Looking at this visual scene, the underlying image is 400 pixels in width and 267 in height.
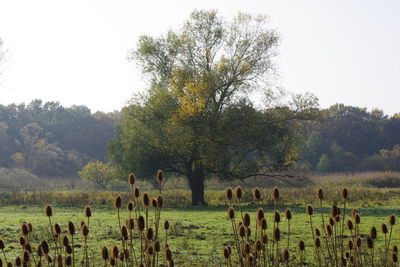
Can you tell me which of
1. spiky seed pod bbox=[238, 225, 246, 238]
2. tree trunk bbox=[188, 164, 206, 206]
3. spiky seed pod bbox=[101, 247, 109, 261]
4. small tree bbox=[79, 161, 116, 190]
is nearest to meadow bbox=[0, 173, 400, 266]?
spiky seed pod bbox=[238, 225, 246, 238]

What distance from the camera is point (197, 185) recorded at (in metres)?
30.9

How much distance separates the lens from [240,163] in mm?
30859

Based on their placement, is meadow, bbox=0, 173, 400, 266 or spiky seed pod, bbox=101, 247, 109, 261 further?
meadow, bbox=0, 173, 400, 266

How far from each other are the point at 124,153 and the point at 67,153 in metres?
53.1

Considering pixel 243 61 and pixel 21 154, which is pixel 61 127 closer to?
pixel 21 154

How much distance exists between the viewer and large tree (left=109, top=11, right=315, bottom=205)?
29.4m

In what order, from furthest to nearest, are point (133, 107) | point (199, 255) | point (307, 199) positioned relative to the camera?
point (133, 107)
point (307, 199)
point (199, 255)

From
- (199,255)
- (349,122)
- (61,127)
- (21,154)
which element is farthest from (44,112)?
(199,255)

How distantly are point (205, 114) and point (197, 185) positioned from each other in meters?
3.99

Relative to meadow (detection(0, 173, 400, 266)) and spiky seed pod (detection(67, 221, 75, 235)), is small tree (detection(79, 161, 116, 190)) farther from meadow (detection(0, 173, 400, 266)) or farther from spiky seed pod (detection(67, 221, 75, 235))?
spiky seed pod (detection(67, 221, 75, 235))

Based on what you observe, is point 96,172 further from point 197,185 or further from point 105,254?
point 105,254

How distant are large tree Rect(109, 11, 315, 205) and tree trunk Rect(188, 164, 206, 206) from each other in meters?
0.05

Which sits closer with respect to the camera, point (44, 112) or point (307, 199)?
point (307, 199)

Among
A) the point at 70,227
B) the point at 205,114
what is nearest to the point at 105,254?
the point at 70,227
